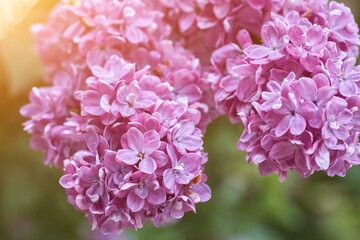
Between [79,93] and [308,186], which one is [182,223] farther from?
[79,93]

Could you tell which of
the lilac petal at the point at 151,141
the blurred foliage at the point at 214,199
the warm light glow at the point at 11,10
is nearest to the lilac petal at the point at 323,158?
the lilac petal at the point at 151,141

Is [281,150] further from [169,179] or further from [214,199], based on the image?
[214,199]

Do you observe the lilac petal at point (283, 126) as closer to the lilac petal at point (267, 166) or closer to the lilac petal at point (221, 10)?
the lilac petal at point (267, 166)

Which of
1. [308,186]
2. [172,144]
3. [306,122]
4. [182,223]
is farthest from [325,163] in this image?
[308,186]

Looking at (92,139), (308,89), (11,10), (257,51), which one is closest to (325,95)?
(308,89)

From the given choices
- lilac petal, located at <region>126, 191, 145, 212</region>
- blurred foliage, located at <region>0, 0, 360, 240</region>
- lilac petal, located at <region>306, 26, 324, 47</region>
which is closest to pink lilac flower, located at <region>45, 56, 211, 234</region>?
lilac petal, located at <region>126, 191, 145, 212</region>
